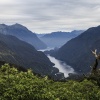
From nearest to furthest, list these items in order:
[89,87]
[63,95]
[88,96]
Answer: [63,95] < [88,96] < [89,87]

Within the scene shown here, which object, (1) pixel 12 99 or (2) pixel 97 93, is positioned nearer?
(1) pixel 12 99

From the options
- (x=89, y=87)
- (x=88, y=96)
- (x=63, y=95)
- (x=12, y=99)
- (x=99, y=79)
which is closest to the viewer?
(x=12, y=99)

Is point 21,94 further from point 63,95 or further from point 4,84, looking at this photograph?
point 63,95

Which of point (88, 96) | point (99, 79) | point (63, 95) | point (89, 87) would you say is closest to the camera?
point (63, 95)

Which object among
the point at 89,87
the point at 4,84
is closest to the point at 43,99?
the point at 4,84

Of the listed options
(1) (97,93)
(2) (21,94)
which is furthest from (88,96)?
(2) (21,94)

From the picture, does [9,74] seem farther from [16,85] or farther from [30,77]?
[16,85]

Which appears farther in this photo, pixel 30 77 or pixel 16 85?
pixel 30 77

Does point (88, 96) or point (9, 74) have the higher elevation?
point (9, 74)

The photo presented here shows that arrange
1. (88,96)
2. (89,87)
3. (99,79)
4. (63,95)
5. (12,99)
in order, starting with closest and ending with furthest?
(12,99) → (63,95) → (88,96) → (89,87) → (99,79)
